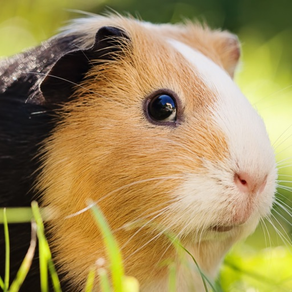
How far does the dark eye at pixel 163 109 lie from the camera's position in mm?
2064

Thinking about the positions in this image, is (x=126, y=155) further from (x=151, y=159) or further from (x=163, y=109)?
(x=163, y=109)

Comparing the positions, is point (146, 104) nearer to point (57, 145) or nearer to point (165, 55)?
point (165, 55)

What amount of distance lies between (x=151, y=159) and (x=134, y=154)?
0.06m

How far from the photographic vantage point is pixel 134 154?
Result: 199 centimetres

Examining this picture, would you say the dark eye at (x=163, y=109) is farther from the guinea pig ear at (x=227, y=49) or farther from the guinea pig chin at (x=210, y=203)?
the guinea pig ear at (x=227, y=49)

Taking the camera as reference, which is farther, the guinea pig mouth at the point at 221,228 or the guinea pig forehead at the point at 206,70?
the guinea pig forehead at the point at 206,70

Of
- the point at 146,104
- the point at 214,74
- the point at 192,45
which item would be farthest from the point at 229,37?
the point at 146,104

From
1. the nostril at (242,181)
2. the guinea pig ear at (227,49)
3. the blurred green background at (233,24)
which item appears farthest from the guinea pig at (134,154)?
the blurred green background at (233,24)

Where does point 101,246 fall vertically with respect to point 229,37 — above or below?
below

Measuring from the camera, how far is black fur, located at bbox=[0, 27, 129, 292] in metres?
2.12

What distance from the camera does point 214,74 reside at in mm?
2197

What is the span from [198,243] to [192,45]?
0.86m

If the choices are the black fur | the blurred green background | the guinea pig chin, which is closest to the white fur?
the guinea pig chin

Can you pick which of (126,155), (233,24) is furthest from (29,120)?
(233,24)
